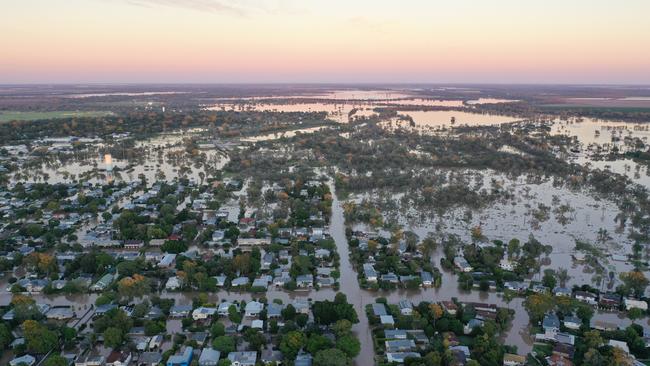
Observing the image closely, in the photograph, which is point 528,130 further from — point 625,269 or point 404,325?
point 404,325

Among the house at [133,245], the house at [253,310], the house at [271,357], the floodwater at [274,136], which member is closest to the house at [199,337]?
the house at [253,310]

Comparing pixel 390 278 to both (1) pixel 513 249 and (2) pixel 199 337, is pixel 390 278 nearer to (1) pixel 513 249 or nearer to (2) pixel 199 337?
(1) pixel 513 249

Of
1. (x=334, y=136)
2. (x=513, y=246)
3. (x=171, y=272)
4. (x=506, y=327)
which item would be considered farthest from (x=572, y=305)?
(x=334, y=136)

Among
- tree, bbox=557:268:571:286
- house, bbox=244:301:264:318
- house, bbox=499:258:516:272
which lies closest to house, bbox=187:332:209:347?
house, bbox=244:301:264:318

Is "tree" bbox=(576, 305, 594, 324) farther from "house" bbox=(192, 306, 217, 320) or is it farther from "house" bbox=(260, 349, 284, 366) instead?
"house" bbox=(192, 306, 217, 320)

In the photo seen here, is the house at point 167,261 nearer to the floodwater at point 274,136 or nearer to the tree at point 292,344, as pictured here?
the tree at point 292,344

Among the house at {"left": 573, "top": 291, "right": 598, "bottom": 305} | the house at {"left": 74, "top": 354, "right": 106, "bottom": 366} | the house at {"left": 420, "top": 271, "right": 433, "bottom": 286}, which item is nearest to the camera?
the house at {"left": 74, "top": 354, "right": 106, "bottom": 366}

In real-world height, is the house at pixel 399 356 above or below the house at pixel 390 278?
below
